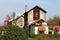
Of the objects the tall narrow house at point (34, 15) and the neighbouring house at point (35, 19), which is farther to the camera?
the tall narrow house at point (34, 15)

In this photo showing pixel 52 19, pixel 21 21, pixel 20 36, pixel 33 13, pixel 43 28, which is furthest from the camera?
pixel 52 19

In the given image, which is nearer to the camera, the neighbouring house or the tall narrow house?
the neighbouring house

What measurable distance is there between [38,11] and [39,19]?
2.76m

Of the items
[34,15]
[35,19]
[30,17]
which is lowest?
[35,19]

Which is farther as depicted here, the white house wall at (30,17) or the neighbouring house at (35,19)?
the white house wall at (30,17)

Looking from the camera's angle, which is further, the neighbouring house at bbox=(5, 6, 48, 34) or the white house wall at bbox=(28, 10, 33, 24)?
the white house wall at bbox=(28, 10, 33, 24)

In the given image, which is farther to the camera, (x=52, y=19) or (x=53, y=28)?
(x=52, y=19)

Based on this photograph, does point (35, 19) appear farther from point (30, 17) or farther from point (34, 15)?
point (30, 17)

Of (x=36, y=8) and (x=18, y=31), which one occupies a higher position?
(x=36, y=8)

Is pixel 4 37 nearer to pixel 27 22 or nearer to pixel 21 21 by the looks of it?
pixel 27 22

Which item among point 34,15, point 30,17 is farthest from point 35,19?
point 30,17

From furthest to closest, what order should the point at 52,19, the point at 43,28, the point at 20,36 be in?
the point at 52,19, the point at 43,28, the point at 20,36

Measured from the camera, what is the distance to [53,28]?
6912 centimetres

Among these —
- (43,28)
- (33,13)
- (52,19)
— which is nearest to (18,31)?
(43,28)
